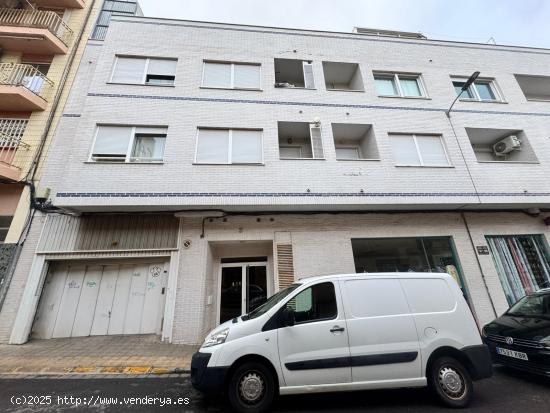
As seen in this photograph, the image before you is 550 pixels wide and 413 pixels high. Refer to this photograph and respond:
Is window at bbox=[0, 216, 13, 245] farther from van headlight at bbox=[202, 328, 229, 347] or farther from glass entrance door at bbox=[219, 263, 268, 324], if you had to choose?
van headlight at bbox=[202, 328, 229, 347]

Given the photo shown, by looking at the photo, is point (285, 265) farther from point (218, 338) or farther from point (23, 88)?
point (23, 88)

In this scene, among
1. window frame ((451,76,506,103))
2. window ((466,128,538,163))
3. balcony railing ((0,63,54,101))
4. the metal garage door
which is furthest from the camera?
window frame ((451,76,506,103))

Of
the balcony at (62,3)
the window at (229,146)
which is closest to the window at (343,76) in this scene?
the window at (229,146)

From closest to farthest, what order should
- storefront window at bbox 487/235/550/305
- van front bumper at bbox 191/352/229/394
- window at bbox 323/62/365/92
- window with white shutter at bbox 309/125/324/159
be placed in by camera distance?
van front bumper at bbox 191/352/229/394
storefront window at bbox 487/235/550/305
window with white shutter at bbox 309/125/324/159
window at bbox 323/62/365/92

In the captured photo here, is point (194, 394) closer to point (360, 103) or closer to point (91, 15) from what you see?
point (360, 103)

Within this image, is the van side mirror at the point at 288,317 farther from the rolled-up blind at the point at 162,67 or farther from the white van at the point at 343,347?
the rolled-up blind at the point at 162,67

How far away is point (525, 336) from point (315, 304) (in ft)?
13.8

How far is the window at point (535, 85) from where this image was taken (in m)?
11.4

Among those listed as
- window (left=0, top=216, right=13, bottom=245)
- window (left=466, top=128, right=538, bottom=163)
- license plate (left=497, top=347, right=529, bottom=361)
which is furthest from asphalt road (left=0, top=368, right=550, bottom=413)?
window (left=466, top=128, right=538, bottom=163)

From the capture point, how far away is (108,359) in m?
5.77

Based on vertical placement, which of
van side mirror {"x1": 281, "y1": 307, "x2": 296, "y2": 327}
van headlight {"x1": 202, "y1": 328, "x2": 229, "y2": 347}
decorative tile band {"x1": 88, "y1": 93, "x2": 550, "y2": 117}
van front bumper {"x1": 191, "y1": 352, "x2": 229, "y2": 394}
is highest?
decorative tile band {"x1": 88, "y1": 93, "x2": 550, "y2": 117}

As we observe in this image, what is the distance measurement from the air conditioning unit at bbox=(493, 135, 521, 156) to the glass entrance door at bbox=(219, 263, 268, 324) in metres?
10.8

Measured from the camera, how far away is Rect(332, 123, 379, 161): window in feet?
30.2

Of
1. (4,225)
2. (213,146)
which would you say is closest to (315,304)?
(213,146)
